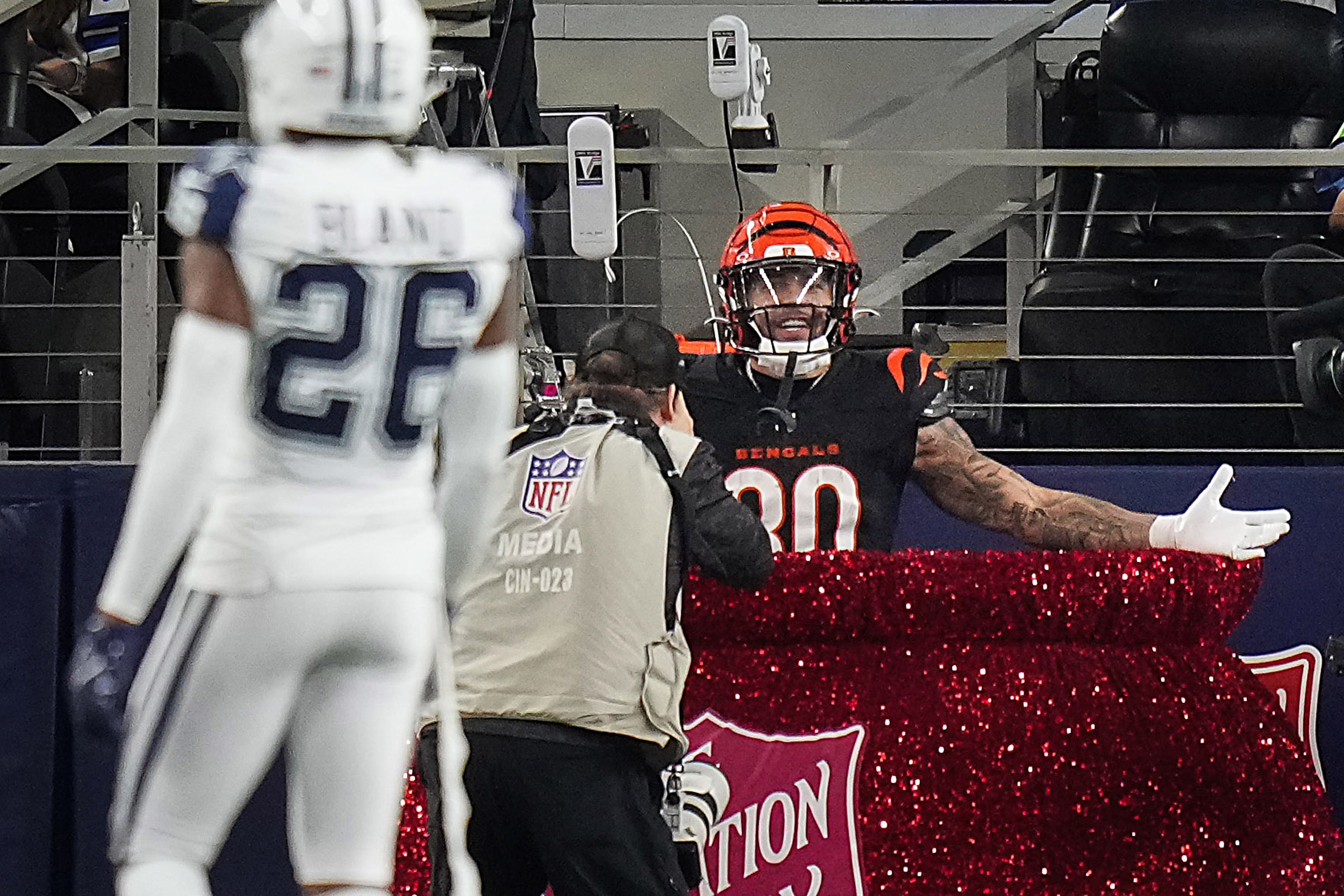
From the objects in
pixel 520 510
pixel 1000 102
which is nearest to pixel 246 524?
pixel 520 510

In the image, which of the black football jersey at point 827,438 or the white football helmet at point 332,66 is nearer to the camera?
the white football helmet at point 332,66

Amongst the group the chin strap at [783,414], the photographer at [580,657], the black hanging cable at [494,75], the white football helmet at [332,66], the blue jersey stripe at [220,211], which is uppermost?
the black hanging cable at [494,75]

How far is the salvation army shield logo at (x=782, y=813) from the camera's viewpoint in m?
3.00

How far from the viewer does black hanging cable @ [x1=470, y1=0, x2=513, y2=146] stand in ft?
16.0

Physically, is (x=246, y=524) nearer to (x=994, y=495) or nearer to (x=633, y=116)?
(x=994, y=495)

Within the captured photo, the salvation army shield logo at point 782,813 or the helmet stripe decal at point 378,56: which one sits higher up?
the helmet stripe decal at point 378,56

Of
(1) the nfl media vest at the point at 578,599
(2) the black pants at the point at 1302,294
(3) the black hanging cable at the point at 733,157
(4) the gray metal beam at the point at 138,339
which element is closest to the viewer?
(1) the nfl media vest at the point at 578,599

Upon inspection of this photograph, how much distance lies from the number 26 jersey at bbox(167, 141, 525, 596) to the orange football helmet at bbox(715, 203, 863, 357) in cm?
197

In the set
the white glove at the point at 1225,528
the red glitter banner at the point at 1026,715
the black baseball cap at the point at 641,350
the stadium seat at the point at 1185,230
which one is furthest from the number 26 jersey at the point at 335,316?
the stadium seat at the point at 1185,230

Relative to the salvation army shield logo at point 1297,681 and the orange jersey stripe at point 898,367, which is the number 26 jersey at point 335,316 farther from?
the salvation army shield logo at point 1297,681

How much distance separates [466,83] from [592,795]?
255cm

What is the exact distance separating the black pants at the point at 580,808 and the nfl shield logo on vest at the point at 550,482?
32 centimetres

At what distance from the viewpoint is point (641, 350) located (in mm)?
2938

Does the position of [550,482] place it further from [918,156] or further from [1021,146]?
[1021,146]
